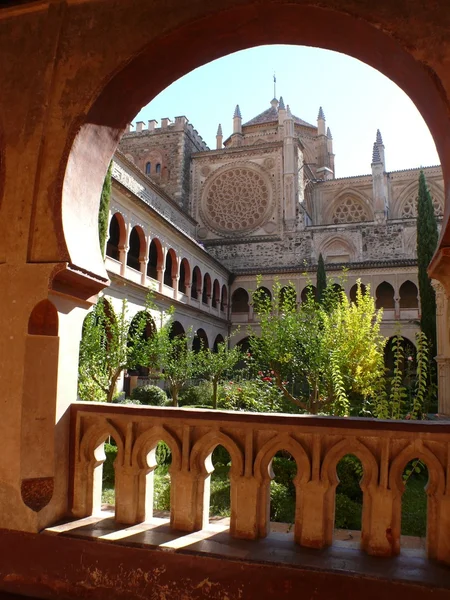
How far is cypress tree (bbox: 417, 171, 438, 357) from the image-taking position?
1822 centimetres

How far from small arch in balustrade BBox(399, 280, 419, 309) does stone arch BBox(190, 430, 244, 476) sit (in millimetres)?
26230

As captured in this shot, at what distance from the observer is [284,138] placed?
31.9 metres

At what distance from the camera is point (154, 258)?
2327cm

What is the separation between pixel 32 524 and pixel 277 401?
5938 millimetres

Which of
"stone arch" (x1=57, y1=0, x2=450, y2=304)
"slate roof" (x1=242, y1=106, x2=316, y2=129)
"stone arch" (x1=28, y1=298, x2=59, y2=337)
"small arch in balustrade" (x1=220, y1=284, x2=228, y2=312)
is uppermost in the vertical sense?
"slate roof" (x1=242, y1=106, x2=316, y2=129)

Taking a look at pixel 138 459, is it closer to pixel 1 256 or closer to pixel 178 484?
pixel 178 484

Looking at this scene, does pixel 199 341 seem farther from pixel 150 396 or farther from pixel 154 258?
pixel 150 396

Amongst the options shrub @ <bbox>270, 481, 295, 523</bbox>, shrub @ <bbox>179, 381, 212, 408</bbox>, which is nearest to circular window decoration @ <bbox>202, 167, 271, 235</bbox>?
shrub @ <bbox>179, 381, 212, 408</bbox>

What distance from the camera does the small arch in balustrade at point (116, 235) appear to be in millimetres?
17203

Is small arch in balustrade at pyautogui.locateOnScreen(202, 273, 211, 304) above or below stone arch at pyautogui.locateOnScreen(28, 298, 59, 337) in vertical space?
above

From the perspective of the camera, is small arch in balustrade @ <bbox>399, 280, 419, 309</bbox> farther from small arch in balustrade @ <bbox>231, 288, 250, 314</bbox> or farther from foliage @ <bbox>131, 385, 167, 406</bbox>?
foliage @ <bbox>131, 385, 167, 406</bbox>

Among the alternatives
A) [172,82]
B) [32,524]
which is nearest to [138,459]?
[32,524]

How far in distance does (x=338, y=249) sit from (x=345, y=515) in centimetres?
2591

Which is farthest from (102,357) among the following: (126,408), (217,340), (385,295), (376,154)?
(376,154)
